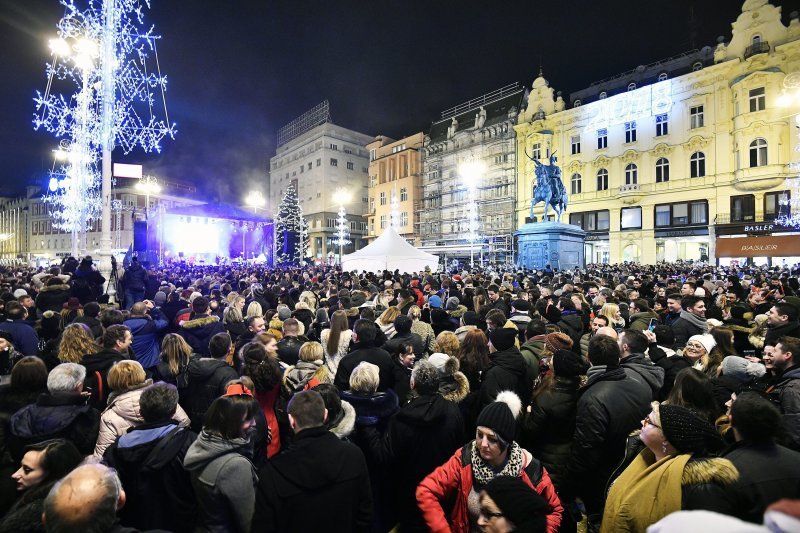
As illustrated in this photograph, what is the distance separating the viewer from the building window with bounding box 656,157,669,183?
131ft

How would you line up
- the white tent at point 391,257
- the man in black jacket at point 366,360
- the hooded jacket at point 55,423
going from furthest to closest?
the white tent at point 391,257
the man in black jacket at point 366,360
the hooded jacket at point 55,423

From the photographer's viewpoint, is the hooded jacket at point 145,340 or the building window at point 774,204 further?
the building window at point 774,204

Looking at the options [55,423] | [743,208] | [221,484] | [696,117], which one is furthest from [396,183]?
[221,484]

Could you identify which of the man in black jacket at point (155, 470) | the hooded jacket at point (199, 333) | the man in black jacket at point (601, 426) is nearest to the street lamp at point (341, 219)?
the hooded jacket at point (199, 333)

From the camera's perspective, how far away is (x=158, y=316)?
7.35m

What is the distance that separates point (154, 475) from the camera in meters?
2.79

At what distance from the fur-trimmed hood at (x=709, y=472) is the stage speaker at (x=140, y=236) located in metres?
23.2

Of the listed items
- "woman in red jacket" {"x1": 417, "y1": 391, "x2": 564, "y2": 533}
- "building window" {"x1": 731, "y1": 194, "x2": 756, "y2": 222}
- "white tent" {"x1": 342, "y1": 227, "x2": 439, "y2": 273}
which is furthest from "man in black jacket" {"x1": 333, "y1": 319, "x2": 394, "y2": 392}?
"building window" {"x1": 731, "y1": 194, "x2": 756, "y2": 222}

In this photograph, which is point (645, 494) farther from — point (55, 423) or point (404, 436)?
point (55, 423)

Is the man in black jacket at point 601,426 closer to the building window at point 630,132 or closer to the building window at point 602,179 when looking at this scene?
the building window at point 602,179

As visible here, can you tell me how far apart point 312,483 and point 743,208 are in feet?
143

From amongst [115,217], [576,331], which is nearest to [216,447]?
[576,331]

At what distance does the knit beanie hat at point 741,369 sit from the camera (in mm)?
3803

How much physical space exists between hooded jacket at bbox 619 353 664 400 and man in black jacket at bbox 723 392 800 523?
1.41 metres
